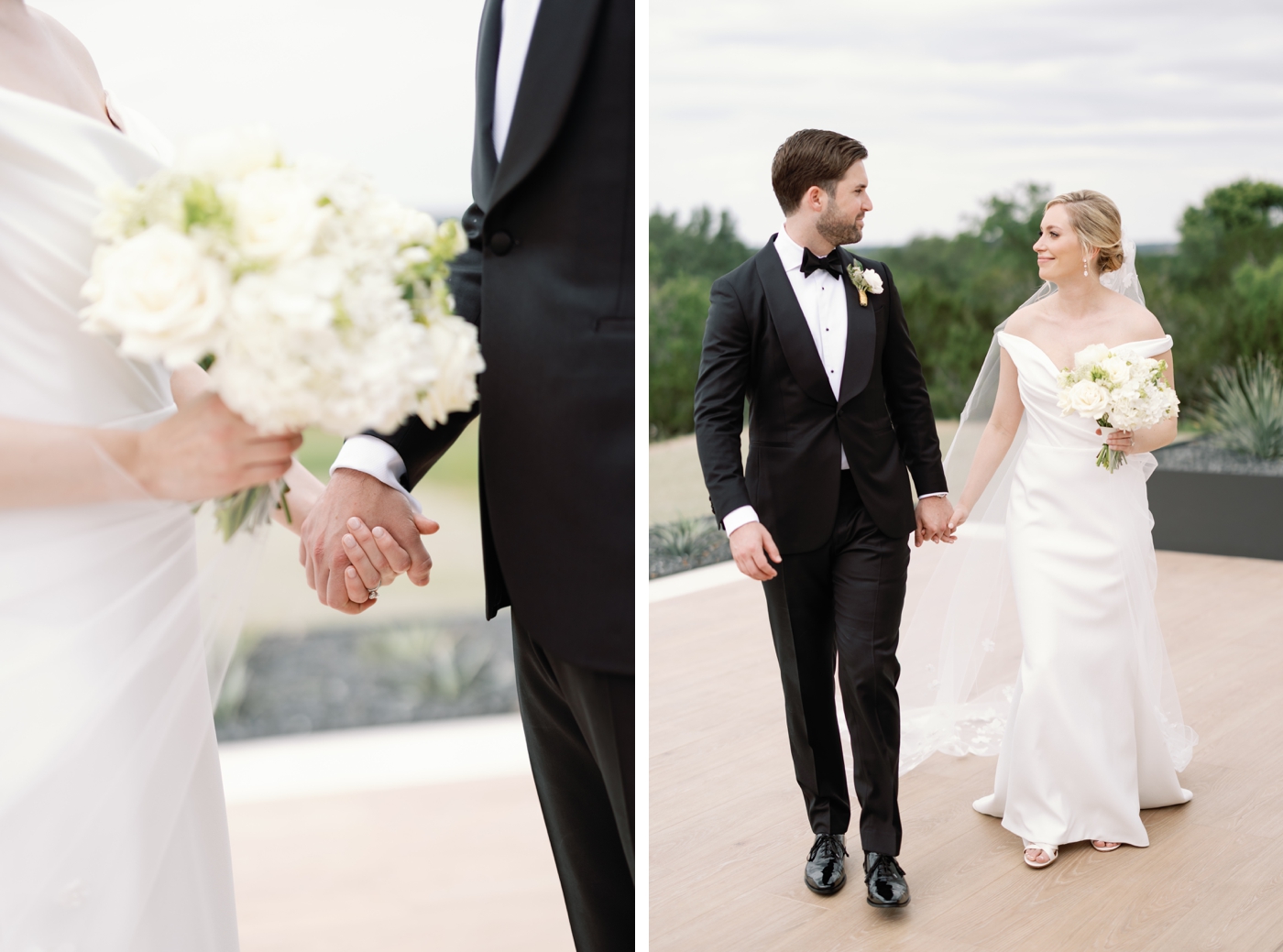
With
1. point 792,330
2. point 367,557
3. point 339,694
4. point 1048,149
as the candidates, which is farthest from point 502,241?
point 1048,149

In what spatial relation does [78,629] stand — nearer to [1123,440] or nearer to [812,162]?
[812,162]

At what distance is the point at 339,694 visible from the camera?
9.04 ft

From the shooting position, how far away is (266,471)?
1047 millimetres

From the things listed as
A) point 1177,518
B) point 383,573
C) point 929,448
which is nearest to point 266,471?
point 383,573

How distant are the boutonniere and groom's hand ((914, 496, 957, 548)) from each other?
0.51 m

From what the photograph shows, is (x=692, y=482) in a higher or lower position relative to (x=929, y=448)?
lower

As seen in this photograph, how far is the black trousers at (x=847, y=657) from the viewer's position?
2631mm

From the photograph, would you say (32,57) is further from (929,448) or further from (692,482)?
(692,482)

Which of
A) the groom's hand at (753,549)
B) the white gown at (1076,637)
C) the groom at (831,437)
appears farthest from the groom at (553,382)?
the white gown at (1076,637)

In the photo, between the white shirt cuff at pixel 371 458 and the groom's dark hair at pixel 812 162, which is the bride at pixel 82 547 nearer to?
the white shirt cuff at pixel 371 458

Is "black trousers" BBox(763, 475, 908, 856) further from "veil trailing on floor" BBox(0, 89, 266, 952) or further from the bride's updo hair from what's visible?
"veil trailing on floor" BBox(0, 89, 266, 952)

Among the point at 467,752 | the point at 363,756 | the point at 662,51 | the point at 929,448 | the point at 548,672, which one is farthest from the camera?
the point at 662,51

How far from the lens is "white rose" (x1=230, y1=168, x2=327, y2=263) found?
914mm

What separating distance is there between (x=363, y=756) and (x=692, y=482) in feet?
19.4
